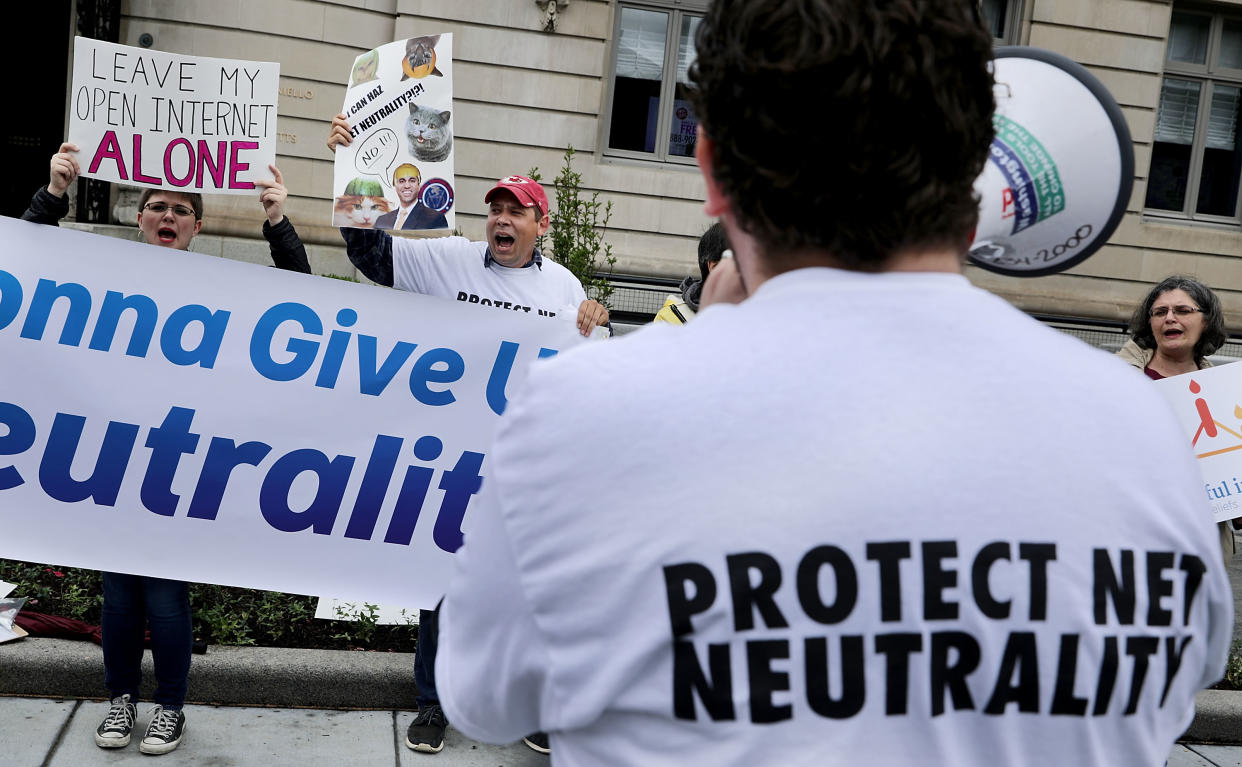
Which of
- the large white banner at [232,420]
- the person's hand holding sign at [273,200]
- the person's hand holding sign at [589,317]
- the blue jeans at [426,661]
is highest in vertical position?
the person's hand holding sign at [273,200]

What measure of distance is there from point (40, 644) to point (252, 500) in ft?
3.32

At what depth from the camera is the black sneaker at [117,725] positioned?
149 inches

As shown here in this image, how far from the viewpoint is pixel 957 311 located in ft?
3.37

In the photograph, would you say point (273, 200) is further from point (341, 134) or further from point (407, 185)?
point (407, 185)

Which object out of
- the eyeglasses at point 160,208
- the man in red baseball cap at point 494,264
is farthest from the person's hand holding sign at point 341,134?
the eyeglasses at point 160,208

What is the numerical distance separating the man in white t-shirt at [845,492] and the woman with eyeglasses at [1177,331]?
3.62 meters

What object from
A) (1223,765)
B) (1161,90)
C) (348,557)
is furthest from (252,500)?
(1161,90)

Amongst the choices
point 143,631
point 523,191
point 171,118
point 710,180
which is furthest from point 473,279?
point 710,180

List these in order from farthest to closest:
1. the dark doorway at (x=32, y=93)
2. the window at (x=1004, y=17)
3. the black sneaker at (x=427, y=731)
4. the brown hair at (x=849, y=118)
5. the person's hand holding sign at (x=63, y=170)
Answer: the window at (x=1004, y=17) < the dark doorway at (x=32, y=93) < the black sneaker at (x=427, y=731) < the person's hand holding sign at (x=63, y=170) < the brown hair at (x=849, y=118)

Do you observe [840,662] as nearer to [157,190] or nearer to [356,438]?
[356,438]

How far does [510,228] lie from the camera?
4.52 metres

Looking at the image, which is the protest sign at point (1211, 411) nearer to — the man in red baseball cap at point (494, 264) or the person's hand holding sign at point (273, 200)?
the man in red baseball cap at point (494, 264)

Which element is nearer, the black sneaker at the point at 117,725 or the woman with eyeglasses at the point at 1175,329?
the black sneaker at the point at 117,725

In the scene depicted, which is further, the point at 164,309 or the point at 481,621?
the point at 164,309
